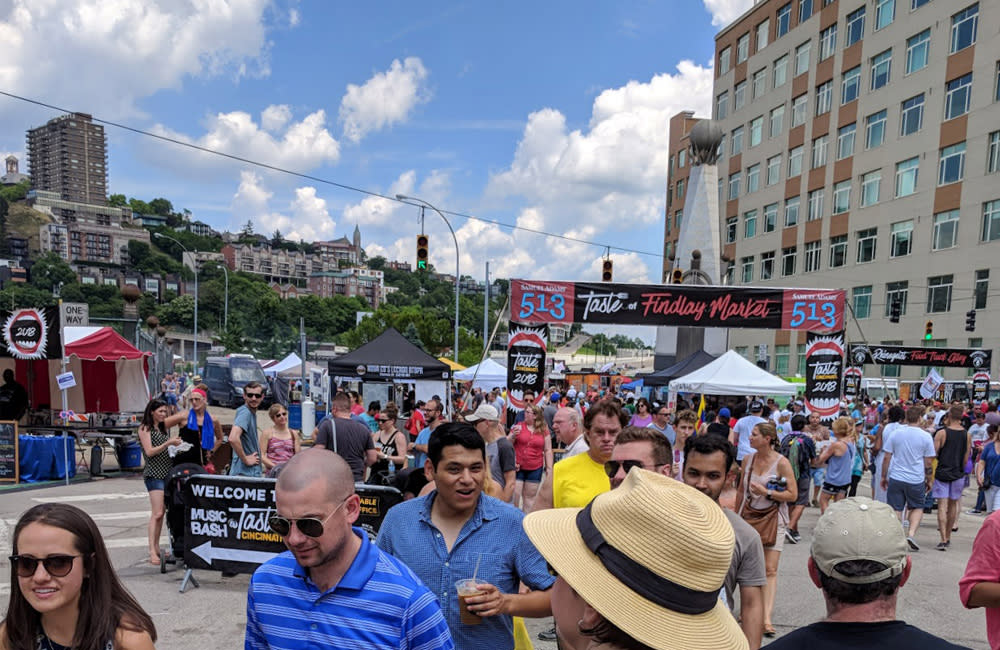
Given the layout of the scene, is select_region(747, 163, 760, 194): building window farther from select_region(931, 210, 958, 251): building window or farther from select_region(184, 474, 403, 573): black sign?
select_region(184, 474, 403, 573): black sign

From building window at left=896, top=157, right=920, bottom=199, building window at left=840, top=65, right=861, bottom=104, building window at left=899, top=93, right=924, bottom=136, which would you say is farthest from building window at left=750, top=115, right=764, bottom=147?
building window at left=896, top=157, right=920, bottom=199

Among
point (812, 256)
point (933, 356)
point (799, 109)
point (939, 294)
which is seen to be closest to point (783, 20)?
point (799, 109)

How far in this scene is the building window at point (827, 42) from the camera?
136 ft

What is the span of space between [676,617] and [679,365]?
66.5ft

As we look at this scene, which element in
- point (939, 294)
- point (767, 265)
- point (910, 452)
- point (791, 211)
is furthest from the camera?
point (767, 265)

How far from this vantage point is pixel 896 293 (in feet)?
120

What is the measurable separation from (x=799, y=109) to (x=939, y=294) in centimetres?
1706

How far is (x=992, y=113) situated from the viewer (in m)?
30.8

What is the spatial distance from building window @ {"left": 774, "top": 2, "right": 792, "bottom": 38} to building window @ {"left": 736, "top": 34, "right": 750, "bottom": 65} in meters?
3.17

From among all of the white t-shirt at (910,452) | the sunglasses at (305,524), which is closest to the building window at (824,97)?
the white t-shirt at (910,452)

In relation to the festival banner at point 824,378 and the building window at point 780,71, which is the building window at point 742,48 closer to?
the building window at point 780,71

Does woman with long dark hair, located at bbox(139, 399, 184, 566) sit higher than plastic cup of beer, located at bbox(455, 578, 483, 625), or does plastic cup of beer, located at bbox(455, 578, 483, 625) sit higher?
plastic cup of beer, located at bbox(455, 578, 483, 625)

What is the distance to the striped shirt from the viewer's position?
1.92 m

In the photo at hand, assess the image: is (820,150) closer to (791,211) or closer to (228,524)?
(791,211)
